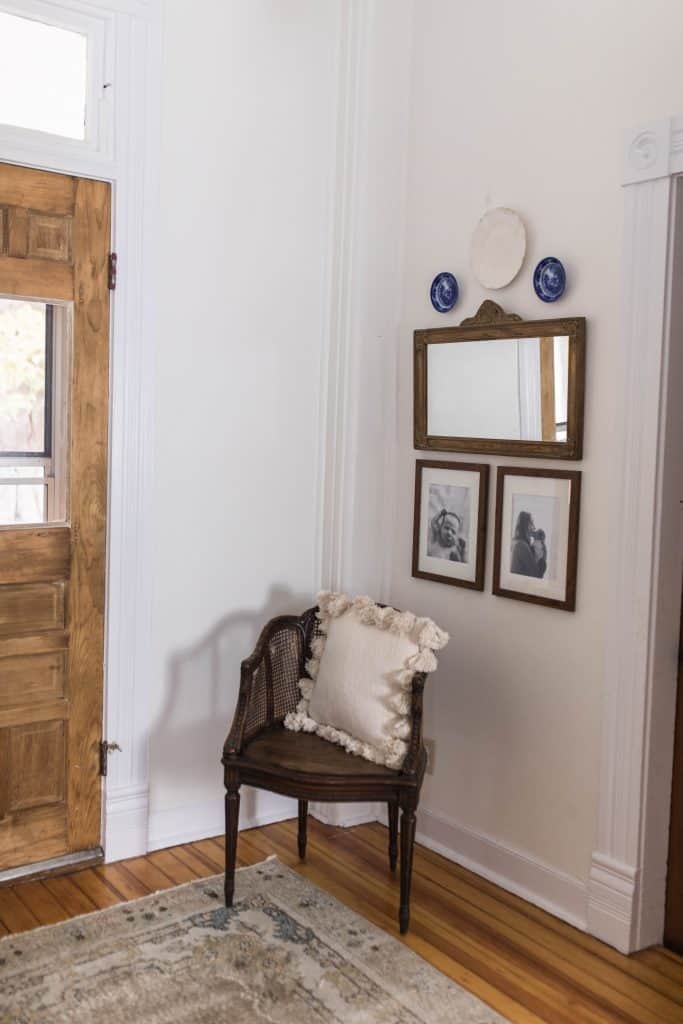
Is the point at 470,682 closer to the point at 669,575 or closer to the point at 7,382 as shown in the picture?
the point at 669,575

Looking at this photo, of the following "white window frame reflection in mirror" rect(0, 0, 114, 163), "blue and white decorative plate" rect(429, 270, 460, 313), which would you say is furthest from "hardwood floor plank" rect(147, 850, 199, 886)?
"white window frame reflection in mirror" rect(0, 0, 114, 163)

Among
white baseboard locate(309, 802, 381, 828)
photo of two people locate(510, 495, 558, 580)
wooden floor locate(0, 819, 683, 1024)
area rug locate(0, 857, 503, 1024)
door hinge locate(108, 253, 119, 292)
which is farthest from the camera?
white baseboard locate(309, 802, 381, 828)

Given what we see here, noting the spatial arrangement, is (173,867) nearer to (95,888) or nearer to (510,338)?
(95,888)

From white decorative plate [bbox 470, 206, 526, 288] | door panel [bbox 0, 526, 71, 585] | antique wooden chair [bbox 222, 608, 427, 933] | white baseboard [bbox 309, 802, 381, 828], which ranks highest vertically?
white decorative plate [bbox 470, 206, 526, 288]

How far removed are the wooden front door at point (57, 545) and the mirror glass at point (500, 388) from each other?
1.10 meters

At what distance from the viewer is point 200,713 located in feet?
11.4

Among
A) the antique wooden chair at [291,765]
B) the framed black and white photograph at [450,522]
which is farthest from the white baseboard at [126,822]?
the framed black and white photograph at [450,522]

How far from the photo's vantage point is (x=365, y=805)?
368 centimetres

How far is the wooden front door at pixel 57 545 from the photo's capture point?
9.96 ft

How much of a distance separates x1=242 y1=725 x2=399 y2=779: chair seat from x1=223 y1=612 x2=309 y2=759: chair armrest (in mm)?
54

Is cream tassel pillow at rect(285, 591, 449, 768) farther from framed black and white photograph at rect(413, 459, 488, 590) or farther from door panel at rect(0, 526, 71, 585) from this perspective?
door panel at rect(0, 526, 71, 585)

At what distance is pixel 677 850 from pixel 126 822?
5.63 feet

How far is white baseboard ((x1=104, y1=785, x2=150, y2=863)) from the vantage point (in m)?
3.27

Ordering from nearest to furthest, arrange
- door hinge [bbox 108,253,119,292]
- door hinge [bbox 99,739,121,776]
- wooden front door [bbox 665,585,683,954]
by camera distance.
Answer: wooden front door [bbox 665,585,683,954] → door hinge [bbox 108,253,119,292] → door hinge [bbox 99,739,121,776]
